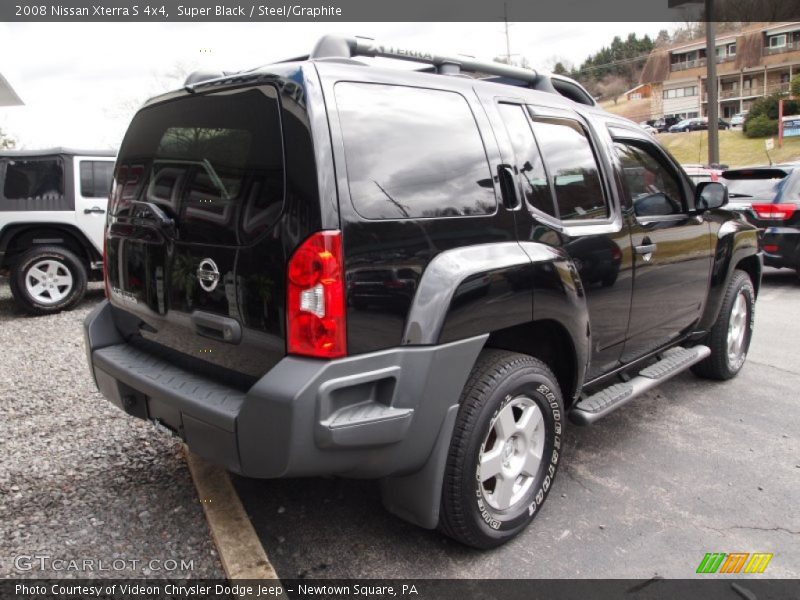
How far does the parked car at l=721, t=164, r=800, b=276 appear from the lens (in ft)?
28.5

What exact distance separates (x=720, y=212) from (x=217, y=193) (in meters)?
3.67

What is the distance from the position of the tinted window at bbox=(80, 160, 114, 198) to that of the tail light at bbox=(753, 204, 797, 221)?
8605mm

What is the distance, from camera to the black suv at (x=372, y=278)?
2.20 metres

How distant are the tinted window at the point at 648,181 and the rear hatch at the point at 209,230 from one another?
7.24ft

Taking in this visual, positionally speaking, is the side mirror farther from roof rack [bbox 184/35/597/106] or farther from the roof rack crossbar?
the roof rack crossbar

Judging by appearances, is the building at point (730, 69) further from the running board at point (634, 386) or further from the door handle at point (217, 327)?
the door handle at point (217, 327)

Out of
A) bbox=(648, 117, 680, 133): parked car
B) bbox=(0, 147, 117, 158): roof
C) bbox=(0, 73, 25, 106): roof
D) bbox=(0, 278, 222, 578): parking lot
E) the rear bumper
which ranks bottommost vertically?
bbox=(0, 278, 222, 578): parking lot

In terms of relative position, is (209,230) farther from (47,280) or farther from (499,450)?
(47,280)

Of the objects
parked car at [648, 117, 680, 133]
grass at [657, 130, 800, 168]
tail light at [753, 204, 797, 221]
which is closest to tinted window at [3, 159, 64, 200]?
tail light at [753, 204, 797, 221]

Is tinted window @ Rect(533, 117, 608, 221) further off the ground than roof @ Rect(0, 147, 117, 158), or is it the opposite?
roof @ Rect(0, 147, 117, 158)

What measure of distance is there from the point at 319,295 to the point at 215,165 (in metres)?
0.75

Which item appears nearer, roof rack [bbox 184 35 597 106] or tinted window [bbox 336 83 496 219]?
tinted window [bbox 336 83 496 219]

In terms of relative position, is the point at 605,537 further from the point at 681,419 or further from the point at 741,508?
the point at 681,419

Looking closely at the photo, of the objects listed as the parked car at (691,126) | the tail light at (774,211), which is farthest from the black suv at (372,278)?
the parked car at (691,126)
